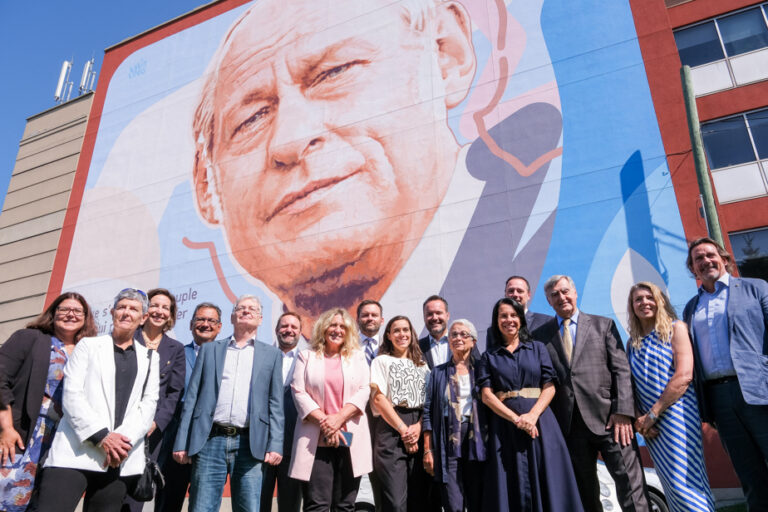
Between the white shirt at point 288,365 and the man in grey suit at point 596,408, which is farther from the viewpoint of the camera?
the white shirt at point 288,365

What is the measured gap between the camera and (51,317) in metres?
3.34

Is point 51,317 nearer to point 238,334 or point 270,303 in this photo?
point 238,334

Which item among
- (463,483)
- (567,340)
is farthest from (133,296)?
(567,340)

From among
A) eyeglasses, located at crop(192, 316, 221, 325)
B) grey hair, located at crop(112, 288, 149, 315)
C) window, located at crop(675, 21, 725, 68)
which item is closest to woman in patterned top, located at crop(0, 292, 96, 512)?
grey hair, located at crop(112, 288, 149, 315)

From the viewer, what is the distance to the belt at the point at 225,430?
141 inches

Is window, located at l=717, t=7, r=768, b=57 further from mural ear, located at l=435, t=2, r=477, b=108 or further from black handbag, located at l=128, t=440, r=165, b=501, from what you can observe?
black handbag, located at l=128, t=440, r=165, b=501

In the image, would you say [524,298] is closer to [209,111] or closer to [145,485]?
[145,485]

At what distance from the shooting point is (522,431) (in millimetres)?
3311

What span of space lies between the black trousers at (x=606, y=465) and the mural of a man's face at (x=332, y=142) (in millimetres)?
8318

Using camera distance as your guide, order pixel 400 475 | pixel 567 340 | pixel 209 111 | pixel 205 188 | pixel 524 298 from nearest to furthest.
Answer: pixel 400 475 → pixel 567 340 → pixel 524 298 → pixel 205 188 → pixel 209 111

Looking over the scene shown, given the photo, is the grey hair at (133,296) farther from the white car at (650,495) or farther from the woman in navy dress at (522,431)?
the white car at (650,495)

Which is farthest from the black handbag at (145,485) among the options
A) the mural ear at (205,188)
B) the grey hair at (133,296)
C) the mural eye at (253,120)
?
the mural eye at (253,120)

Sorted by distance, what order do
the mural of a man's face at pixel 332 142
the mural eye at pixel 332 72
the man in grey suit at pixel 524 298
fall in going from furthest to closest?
the mural eye at pixel 332 72
the mural of a man's face at pixel 332 142
the man in grey suit at pixel 524 298

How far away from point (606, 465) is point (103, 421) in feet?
10.3
